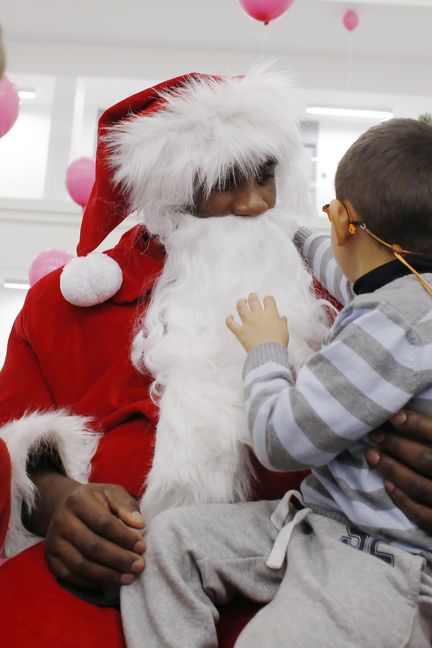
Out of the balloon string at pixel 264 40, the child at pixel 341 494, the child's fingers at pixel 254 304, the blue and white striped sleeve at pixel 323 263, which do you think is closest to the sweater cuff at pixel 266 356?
the child at pixel 341 494

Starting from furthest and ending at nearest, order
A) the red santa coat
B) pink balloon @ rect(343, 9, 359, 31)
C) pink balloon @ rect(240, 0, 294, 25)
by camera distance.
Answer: pink balloon @ rect(343, 9, 359, 31), pink balloon @ rect(240, 0, 294, 25), the red santa coat

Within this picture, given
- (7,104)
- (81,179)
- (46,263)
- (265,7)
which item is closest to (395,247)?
(7,104)

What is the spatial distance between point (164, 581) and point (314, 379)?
0.36 m

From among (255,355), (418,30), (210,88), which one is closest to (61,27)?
(418,30)

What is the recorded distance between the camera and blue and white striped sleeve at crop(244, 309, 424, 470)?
39.4 inches

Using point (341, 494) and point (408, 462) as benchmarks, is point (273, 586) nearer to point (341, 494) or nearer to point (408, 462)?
point (341, 494)

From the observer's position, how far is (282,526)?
114 centimetres

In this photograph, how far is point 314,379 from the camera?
1.05m

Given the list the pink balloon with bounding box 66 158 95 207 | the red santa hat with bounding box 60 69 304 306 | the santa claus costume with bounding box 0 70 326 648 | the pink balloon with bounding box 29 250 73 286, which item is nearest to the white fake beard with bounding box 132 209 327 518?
the santa claus costume with bounding box 0 70 326 648

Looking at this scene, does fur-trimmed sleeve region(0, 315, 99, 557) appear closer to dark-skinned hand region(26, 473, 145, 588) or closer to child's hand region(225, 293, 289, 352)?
dark-skinned hand region(26, 473, 145, 588)

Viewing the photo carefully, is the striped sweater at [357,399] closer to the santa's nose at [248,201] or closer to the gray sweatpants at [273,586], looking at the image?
the gray sweatpants at [273,586]

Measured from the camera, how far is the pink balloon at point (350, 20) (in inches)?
181

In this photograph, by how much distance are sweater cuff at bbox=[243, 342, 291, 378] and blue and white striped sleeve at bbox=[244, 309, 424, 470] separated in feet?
0.23

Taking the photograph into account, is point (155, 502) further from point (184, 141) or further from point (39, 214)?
point (39, 214)
